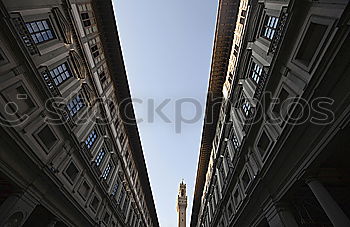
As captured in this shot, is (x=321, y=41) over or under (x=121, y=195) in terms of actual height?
under

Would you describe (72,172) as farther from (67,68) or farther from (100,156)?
(67,68)

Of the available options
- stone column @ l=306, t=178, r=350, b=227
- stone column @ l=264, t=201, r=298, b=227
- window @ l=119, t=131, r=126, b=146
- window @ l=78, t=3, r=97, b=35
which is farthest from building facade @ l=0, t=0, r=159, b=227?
stone column @ l=306, t=178, r=350, b=227

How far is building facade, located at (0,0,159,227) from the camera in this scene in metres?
11.2

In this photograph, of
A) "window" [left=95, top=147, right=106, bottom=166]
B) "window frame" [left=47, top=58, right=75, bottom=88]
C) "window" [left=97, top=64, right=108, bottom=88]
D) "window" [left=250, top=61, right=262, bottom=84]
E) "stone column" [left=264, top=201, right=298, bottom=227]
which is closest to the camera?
"stone column" [left=264, top=201, right=298, bottom=227]

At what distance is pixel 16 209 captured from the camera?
11102 mm

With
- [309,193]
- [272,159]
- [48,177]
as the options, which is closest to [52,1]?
[48,177]

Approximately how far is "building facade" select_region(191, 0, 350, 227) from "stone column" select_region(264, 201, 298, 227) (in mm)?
56

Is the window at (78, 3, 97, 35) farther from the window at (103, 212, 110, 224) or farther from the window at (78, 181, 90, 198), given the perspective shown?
the window at (103, 212, 110, 224)

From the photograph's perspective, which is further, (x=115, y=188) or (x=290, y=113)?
(x=115, y=188)

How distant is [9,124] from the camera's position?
35.0 feet

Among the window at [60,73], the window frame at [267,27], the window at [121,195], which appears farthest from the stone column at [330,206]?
the window at [121,195]

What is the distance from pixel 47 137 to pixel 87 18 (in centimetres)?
1257

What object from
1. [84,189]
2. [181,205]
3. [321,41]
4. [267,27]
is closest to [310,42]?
[321,41]

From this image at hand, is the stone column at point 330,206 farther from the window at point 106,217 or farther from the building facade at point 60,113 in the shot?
the window at point 106,217
